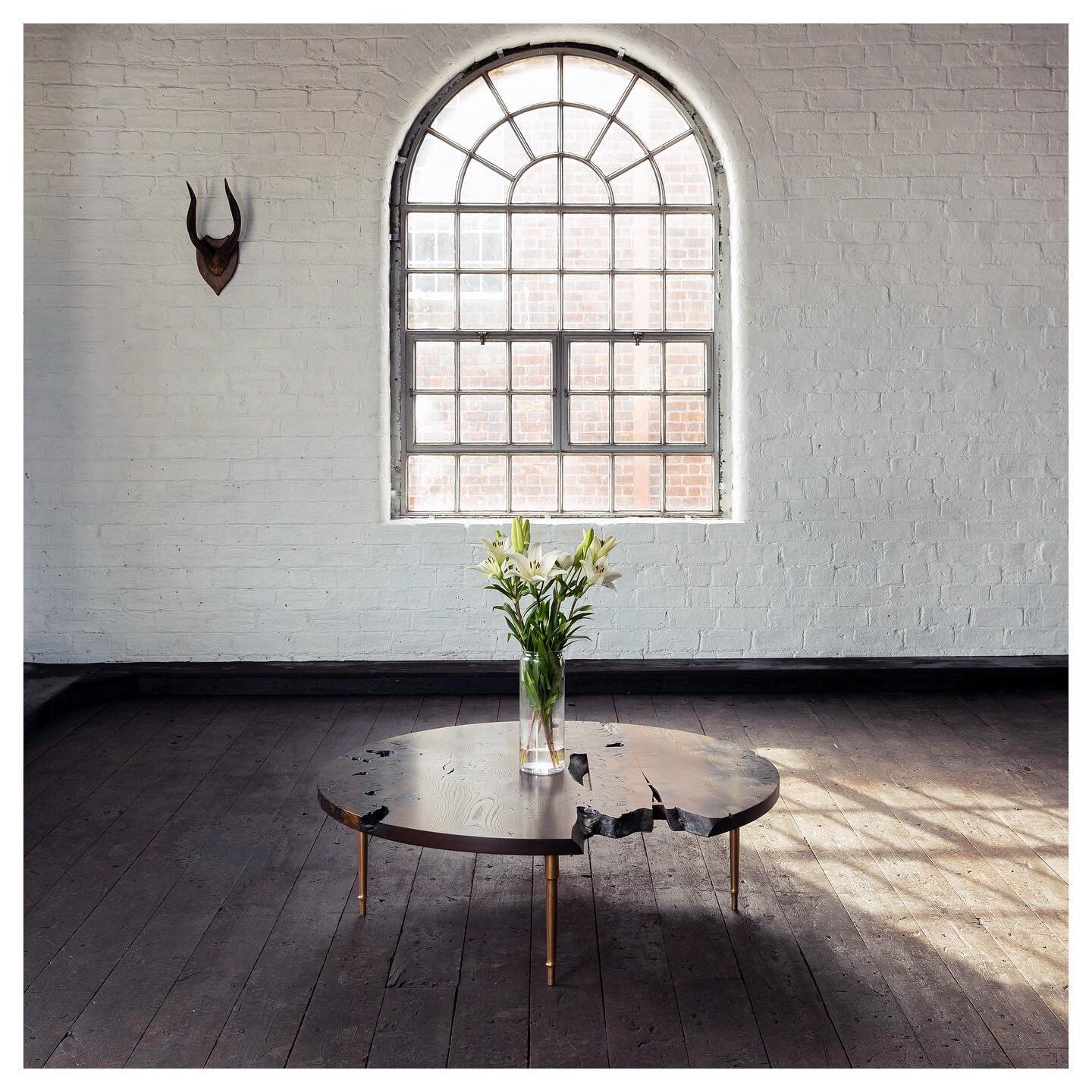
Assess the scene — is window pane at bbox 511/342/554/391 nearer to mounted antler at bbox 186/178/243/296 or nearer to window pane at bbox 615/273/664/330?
window pane at bbox 615/273/664/330

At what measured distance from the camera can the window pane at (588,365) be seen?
16.7 feet

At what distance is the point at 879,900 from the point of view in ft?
8.61

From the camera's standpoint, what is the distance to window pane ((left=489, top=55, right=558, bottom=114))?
4.98 m

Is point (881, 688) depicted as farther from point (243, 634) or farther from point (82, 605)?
point (82, 605)

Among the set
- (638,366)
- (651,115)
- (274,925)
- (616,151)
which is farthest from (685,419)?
(274,925)

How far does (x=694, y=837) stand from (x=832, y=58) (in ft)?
12.3

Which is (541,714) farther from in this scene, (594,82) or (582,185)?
(594,82)

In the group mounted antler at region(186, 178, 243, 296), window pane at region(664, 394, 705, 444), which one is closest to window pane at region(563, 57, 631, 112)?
window pane at region(664, 394, 705, 444)

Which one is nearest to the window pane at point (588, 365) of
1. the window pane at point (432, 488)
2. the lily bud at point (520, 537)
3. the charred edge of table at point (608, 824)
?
the window pane at point (432, 488)

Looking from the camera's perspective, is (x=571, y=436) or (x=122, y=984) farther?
(x=571, y=436)

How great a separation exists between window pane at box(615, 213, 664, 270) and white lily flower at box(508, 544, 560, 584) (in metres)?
3.04

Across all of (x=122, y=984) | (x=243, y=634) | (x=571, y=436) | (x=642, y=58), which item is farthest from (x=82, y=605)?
(x=642, y=58)

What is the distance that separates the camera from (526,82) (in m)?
5.00

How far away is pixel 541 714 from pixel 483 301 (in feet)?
10.1
